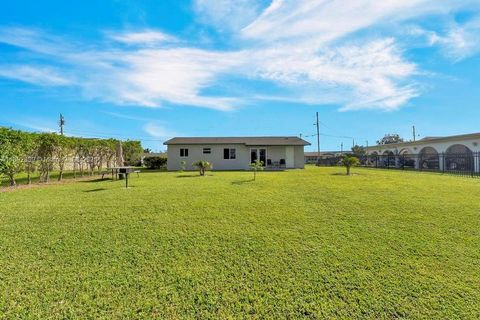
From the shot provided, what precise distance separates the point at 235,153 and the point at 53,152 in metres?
13.0

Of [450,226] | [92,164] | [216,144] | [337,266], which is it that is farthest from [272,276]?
[216,144]

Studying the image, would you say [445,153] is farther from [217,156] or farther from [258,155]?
[217,156]

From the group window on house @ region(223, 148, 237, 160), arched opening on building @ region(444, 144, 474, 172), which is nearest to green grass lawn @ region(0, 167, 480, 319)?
window on house @ region(223, 148, 237, 160)

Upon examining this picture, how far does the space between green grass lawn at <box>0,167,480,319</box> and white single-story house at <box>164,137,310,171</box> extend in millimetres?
15263

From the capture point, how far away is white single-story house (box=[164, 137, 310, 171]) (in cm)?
2139

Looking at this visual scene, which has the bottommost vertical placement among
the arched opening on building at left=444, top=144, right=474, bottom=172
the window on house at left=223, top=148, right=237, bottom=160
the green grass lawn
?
the green grass lawn

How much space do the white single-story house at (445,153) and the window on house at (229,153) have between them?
48.7 feet

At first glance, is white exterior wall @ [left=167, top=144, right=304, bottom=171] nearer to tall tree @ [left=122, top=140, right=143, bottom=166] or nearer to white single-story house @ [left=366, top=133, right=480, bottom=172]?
tall tree @ [left=122, top=140, right=143, bottom=166]

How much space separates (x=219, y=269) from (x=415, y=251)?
3.10 metres

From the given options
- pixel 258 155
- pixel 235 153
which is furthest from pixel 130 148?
pixel 258 155

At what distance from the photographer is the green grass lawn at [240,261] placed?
2707mm

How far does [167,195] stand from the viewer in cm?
752

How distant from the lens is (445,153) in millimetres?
20750

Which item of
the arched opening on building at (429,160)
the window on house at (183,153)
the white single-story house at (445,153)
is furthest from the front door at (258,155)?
the arched opening on building at (429,160)
